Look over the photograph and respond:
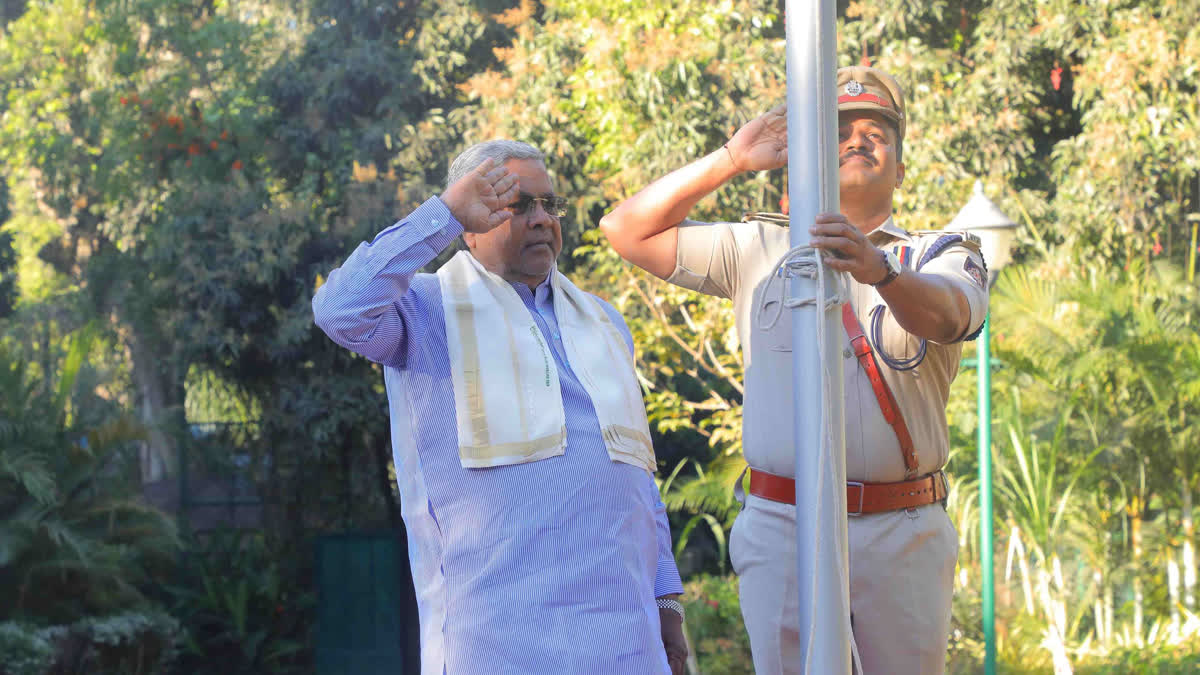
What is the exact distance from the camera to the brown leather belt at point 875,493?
2.40 meters

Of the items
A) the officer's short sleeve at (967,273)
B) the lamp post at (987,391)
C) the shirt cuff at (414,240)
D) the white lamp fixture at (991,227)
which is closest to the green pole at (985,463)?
the lamp post at (987,391)

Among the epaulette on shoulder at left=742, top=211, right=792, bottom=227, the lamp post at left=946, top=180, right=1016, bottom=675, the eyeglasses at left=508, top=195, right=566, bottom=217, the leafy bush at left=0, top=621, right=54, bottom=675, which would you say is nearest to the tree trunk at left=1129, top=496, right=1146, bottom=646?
the lamp post at left=946, top=180, right=1016, bottom=675

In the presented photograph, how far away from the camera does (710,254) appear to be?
8.69 feet

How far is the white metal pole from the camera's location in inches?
71.5

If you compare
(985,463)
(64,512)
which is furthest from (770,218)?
(64,512)

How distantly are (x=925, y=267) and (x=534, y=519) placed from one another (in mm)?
884

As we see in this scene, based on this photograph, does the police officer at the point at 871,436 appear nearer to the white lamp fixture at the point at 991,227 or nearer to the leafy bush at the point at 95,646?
the white lamp fixture at the point at 991,227

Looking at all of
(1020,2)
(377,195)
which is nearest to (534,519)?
(377,195)

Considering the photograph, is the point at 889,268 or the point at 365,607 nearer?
the point at 889,268

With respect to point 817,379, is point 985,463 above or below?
below

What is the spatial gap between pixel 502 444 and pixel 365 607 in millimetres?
7355

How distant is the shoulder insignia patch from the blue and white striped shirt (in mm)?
759

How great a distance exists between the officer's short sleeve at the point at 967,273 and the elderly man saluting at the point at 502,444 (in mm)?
668

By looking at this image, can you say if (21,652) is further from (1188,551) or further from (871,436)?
(1188,551)
